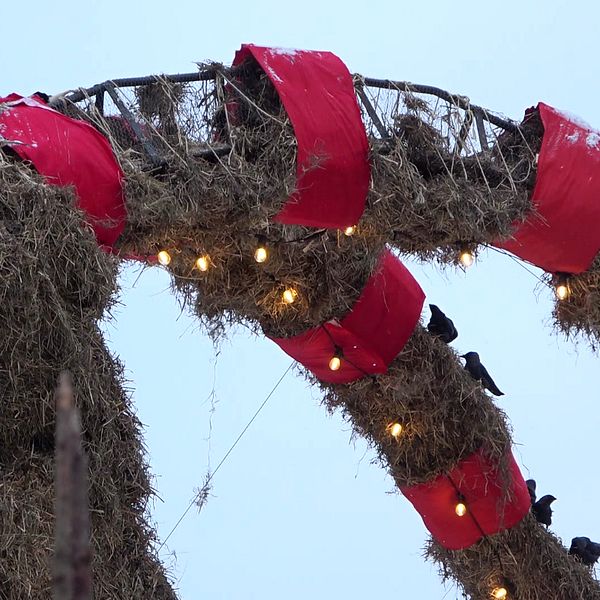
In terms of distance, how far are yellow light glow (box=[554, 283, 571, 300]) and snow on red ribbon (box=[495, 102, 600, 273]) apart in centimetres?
28

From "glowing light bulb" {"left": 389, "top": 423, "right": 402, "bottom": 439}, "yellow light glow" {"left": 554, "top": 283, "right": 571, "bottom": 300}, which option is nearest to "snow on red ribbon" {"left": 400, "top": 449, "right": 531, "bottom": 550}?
"glowing light bulb" {"left": 389, "top": 423, "right": 402, "bottom": 439}

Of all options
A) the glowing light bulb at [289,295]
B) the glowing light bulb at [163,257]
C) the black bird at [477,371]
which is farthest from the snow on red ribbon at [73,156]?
the black bird at [477,371]

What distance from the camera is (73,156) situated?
3.55 meters

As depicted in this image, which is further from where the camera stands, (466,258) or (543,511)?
(543,511)

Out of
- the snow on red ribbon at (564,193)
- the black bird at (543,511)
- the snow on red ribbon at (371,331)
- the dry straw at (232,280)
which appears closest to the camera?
the dry straw at (232,280)

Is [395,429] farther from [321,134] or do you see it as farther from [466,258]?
[321,134]

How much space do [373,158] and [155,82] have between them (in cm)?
90

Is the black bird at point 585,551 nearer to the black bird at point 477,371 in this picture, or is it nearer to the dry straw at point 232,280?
the dry straw at point 232,280

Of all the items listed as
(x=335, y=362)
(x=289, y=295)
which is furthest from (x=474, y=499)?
(x=289, y=295)

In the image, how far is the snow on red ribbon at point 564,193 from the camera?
15.5 feet

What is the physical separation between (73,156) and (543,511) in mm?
3698

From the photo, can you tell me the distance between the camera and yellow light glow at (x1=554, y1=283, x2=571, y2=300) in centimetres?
516

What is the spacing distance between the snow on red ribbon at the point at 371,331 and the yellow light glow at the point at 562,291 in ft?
2.42

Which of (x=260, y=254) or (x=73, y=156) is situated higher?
(x=260, y=254)
